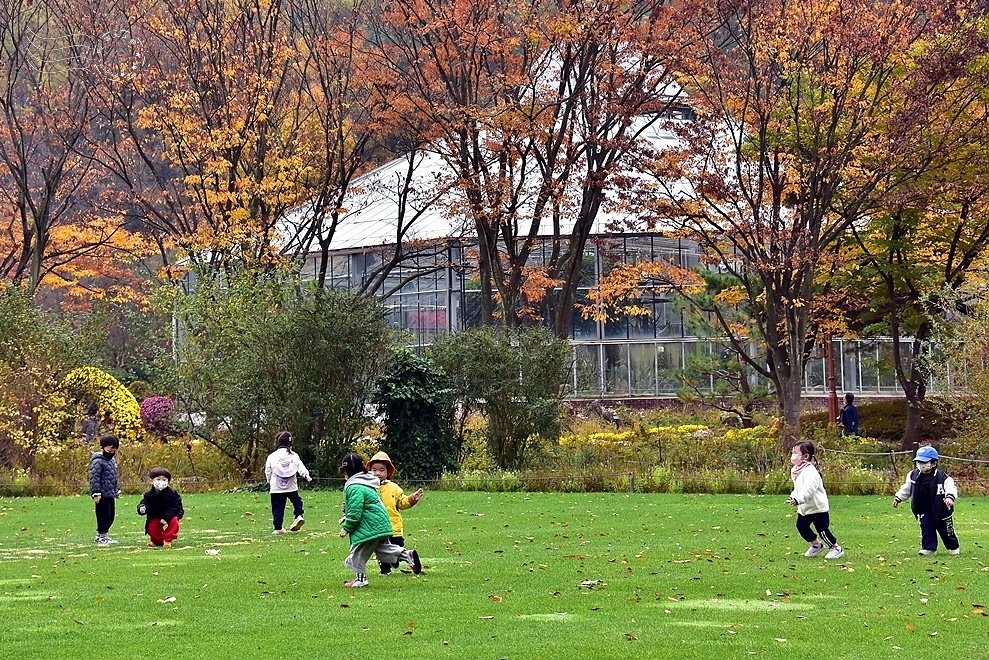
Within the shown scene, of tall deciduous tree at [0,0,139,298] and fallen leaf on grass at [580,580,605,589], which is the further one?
tall deciduous tree at [0,0,139,298]

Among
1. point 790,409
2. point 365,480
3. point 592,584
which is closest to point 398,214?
point 790,409

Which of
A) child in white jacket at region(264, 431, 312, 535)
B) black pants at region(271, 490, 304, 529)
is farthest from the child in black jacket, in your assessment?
black pants at region(271, 490, 304, 529)

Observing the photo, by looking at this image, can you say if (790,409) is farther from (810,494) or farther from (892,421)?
(810,494)

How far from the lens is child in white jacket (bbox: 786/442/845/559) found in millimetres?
13805

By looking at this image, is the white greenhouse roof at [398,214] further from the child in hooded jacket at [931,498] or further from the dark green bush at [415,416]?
the child in hooded jacket at [931,498]

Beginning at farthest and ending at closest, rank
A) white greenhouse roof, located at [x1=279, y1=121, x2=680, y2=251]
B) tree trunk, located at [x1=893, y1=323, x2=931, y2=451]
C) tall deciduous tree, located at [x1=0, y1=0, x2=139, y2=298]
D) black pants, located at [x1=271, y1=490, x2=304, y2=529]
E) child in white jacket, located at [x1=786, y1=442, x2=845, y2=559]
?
white greenhouse roof, located at [x1=279, y1=121, x2=680, y2=251] < tall deciduous tree, located at [x1=0, y1=0, x2=139, y2=298] < tree trunk, located at [x1=893, y1=323, x2=931, y2=451] < black pants, located at [x1=271, y1=490, x2=304, y2=529] < child in white jacket, located at [x1=786, y1=442, x2=845, y2=559]

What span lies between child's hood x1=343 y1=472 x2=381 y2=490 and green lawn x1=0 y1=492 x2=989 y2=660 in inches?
35.5

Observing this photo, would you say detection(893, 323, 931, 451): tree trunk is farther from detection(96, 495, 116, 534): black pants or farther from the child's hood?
the child's hood

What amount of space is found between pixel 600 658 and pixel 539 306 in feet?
108

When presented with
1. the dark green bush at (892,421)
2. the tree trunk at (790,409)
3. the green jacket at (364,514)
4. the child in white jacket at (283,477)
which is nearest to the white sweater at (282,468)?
the child in white jacket at (283,477)

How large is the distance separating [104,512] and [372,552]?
5.47 m

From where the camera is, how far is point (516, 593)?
1123 cm

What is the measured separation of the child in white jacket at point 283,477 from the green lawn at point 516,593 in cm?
56

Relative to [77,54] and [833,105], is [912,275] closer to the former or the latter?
[833,105]
